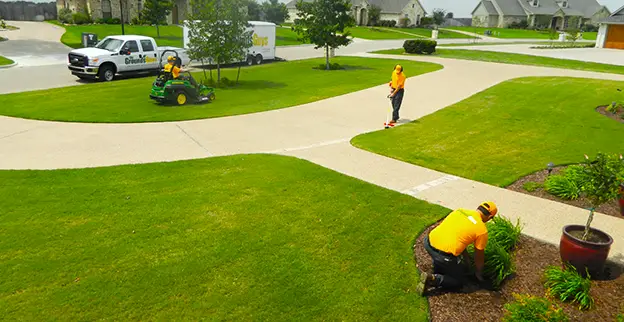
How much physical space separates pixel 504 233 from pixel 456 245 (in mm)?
1502

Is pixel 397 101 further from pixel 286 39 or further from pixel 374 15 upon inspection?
pixel 374 15

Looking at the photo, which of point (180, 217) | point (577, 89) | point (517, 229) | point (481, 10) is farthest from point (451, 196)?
point (481, 10)

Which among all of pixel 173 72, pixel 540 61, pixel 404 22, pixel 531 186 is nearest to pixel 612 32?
pixel 540 61

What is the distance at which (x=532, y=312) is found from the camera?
503 centimetres

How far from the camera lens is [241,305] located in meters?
5.27

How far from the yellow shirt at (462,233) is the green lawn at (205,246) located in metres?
0.70

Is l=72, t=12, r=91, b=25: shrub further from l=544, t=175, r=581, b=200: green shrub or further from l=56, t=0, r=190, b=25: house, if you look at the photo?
l=544, t=175, r=581, b=200: green shrub

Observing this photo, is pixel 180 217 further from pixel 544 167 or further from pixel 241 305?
pixel 544 167

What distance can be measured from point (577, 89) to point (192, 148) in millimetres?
17716

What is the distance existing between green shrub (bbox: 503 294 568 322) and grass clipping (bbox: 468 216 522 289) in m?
0.66

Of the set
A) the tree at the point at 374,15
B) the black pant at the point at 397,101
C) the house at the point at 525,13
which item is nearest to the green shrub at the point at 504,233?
the black pant at the point at 397,101

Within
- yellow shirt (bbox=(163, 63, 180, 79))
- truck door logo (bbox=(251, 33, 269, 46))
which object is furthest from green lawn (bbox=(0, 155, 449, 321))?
truck door logo (bbox=(251, 33, 269, 46))

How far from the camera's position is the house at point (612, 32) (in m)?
50.4

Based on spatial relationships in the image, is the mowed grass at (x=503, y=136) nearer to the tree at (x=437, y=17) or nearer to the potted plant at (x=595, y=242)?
the potted plant at (x=595, y=242)
